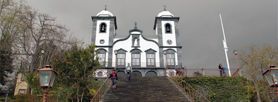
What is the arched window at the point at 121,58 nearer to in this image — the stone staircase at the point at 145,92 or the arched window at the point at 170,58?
the arched window at the point at 170,58

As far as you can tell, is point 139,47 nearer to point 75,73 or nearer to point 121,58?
point 121,58

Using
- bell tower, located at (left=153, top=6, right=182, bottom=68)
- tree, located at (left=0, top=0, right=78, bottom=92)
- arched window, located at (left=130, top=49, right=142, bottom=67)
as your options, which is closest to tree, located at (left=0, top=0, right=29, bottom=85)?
tree, located at (left=0, top=0, right=78, bottom=92)

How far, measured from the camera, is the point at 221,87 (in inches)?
720

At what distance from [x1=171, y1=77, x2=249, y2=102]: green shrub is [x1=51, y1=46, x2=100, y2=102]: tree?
8.69m

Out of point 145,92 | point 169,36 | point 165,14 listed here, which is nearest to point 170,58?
Result: point 169,36

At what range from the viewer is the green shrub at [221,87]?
17953 mm

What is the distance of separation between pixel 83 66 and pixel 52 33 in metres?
10.7

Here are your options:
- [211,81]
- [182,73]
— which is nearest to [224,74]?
[211,81]

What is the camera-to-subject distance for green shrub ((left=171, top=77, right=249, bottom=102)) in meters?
18.0

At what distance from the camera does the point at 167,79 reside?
18.4 metres

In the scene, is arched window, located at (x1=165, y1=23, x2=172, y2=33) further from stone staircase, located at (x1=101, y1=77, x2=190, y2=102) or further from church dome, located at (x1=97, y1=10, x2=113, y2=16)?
stone staircase, located at (x1=101, y1=77, x2=190, y2=102)

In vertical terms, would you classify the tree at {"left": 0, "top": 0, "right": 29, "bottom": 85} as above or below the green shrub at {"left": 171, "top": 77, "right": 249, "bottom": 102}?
above

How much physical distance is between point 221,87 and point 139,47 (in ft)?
38.1

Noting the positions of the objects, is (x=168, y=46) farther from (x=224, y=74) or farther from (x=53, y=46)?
(x=53, y=46)
